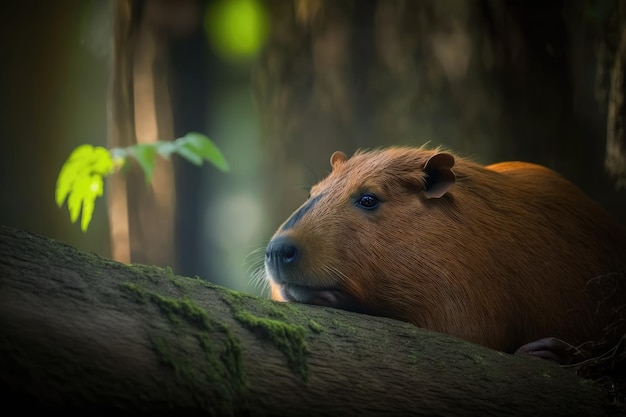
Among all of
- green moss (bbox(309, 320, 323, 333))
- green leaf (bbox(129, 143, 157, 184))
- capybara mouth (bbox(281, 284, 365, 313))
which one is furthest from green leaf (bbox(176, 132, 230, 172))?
green moss (bbox(309, 320, 323, 333))

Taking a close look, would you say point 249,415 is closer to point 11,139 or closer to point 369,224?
point 369,224

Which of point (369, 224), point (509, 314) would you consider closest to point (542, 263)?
point (509, 314)

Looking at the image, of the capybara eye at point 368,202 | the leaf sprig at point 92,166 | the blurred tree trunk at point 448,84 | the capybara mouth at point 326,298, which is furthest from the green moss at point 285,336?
the blurred tree trunk at point 448,84

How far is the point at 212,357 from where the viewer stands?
1.80m

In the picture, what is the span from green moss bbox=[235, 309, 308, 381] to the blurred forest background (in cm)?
233

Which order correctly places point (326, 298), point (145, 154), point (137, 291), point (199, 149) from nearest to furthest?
1. point (137, 291)
2. point (326, 298)
3. point (145, 154)
4. point (199, 149)

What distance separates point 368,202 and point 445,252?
39 cm

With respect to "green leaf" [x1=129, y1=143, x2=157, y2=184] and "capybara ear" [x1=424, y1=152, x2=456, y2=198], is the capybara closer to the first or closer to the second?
"capybara ear" [x1=424, y1=152, x2=456, y2=198]

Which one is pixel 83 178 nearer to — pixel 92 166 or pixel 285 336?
pixel 92 166

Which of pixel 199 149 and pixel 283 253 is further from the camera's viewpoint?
pixel 199 149

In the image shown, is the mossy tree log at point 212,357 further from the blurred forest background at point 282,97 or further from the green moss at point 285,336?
the blurred forest background at point 282,97

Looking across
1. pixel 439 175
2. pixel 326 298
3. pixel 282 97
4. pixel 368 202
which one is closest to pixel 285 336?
pixel 326 298

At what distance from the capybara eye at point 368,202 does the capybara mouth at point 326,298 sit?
1.36ft

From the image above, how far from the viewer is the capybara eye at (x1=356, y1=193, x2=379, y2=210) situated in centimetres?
291
